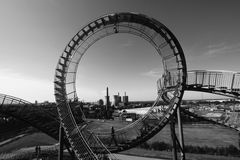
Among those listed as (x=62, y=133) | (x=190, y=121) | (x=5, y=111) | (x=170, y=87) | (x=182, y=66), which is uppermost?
(x=182, y=66)

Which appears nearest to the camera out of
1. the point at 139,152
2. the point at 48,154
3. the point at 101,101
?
the point at 48,154

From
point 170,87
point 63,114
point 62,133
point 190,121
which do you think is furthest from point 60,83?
point 190,121

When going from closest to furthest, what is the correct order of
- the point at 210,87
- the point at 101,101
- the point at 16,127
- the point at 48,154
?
the point at 210,87 → the point at 48,154 → the point at 16,127 → the point at 101,101

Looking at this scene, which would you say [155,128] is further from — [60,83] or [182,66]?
[60,83]

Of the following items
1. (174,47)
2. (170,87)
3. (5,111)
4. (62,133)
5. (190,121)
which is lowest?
(190,121)

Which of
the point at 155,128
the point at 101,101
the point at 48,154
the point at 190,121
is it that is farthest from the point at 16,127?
the point at 101,101

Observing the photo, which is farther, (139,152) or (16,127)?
(16,127)

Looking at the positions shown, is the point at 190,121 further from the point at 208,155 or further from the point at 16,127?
the point at 16,127

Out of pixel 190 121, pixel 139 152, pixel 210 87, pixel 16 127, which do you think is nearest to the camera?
pixel 210 87

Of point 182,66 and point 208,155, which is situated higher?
point 182,66

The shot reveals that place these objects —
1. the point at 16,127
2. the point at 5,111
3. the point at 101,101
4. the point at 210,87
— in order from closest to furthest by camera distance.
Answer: the point at 210,87 → the point at 5,111 → the point at 16,127 → the point at 101,101
